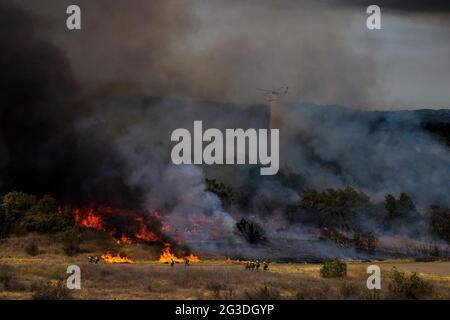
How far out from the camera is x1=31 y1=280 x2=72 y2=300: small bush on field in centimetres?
3428

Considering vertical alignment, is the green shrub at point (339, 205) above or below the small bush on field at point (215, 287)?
above

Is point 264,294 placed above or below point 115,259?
below

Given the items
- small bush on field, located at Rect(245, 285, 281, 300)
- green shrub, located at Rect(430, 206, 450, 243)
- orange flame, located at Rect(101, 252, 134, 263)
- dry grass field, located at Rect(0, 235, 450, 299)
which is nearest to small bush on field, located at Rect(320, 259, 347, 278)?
dry grass field, located at Rect(0, 235, 450, 299)

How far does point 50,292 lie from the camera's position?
3494 centimetres

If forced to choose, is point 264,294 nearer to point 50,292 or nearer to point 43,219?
point 50,292

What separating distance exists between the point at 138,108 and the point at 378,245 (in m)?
24.6

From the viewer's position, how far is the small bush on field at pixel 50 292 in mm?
34281

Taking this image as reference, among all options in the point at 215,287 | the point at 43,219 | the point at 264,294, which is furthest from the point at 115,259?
the point at 264,294

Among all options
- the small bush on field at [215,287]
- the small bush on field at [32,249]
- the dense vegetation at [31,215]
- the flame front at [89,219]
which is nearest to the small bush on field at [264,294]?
the small bush on field at [215,287]

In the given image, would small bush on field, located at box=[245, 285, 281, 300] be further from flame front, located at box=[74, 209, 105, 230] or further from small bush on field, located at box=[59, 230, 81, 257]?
flame front, located at box=[74, 209, 105, 230]

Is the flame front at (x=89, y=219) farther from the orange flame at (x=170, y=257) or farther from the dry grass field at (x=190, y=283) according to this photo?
the dry grass field at (x=190, y=283)

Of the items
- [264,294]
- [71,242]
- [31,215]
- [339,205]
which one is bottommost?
[264,294]
